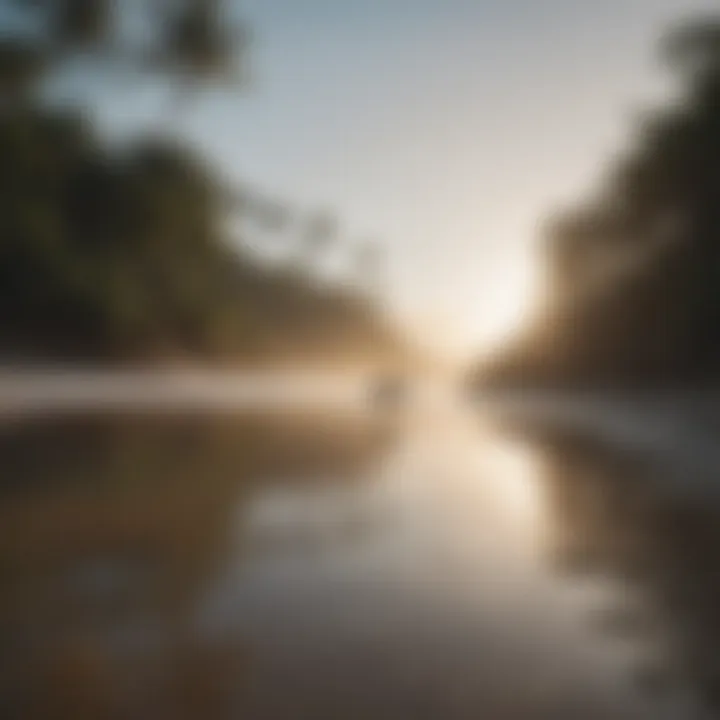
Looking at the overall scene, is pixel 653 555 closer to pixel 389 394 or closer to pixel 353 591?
pixel 353 591

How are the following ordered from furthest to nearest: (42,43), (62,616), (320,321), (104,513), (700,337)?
(320,321) → (42,43) → (700,337) → (104,513) → (62,616)

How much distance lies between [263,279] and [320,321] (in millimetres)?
26770

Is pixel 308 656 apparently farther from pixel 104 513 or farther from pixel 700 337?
pixel 700 337

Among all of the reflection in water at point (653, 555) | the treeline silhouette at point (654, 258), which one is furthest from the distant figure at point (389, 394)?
the reflection in water at point (653, 555)

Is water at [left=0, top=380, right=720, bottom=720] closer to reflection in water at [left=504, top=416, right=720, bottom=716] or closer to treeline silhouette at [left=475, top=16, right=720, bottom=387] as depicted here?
reflection in water at [left=504, top=416, right=720, bottom=716]

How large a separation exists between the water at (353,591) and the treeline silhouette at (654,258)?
10.9 m

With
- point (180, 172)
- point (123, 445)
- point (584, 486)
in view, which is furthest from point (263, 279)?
point (584, 486)

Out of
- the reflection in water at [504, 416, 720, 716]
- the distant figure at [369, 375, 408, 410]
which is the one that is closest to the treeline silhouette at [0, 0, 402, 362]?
the distant figure at [369, 375, 408, 410]

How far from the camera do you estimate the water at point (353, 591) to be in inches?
165

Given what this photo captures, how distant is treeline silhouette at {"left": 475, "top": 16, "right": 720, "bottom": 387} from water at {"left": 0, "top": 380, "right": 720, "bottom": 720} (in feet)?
35.6

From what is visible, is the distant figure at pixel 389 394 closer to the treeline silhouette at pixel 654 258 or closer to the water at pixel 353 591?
the treeline silhouette at pixel 654 258

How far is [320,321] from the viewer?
102 m

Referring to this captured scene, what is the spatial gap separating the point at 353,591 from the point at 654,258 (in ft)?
80.7

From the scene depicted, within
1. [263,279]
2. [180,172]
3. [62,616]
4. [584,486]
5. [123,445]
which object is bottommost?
[62,616]
